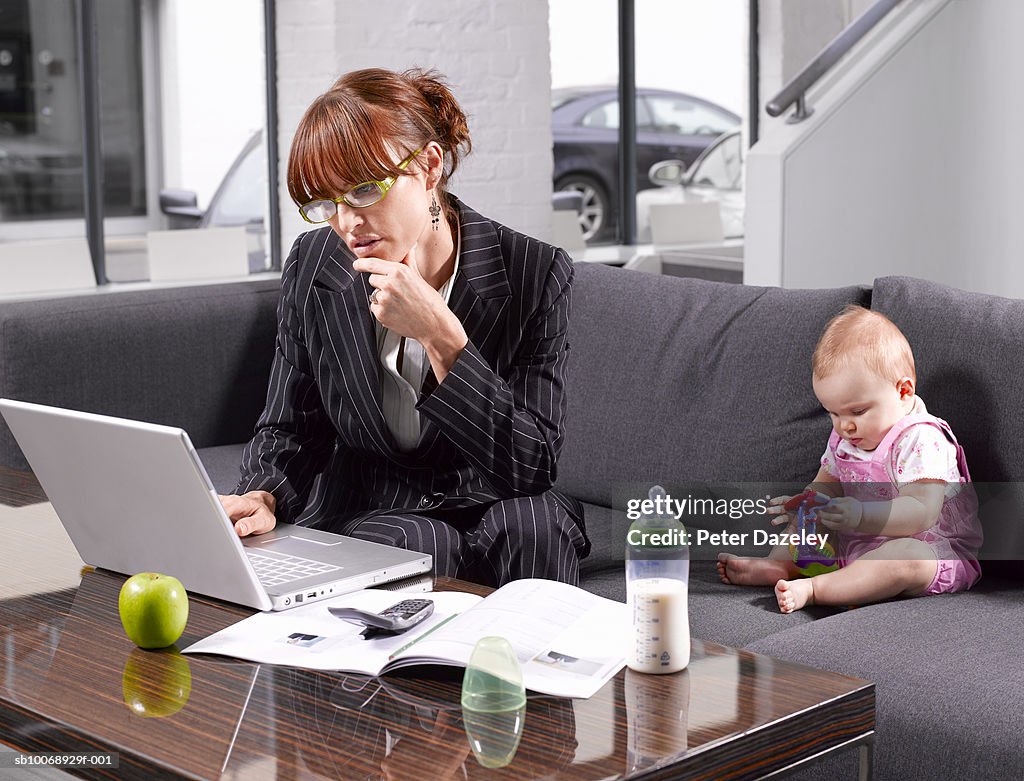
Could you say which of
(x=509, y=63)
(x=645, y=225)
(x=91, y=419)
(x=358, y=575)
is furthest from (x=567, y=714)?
(x=645, y=225)

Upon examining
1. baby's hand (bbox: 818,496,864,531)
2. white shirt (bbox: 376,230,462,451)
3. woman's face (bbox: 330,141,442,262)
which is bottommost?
baby's hand (bbox: 818,496,864,531)

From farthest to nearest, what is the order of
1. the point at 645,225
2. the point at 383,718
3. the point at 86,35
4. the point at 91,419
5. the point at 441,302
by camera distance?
the point at 645,225, the point at 86,35, the point at 441,302, the point at 91,419, the point at 383,718

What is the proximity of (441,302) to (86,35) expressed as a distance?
9.17 feet

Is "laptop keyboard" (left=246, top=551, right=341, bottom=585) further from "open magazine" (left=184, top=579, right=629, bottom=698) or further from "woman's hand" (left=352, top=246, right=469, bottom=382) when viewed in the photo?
"woman's hand" (left=352, top=246, right=469, bottom=382)

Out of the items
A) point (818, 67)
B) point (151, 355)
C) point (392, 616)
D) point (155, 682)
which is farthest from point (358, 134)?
point (818, 67)

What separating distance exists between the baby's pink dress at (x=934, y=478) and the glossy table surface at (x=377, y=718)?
0.75 meters

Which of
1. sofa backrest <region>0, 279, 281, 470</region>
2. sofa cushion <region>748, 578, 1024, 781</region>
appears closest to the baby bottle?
sofa cushion <region>748, 578, 1024, 781</region>

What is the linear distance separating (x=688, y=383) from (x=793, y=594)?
491 mm

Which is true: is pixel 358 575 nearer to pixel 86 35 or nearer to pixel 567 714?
pixel 567 714

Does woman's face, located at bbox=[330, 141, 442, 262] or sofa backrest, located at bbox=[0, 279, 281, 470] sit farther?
sofa backrest, located at bbox=[0, 279, 281, 470]

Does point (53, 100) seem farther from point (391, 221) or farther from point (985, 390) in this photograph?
point (985, 390)

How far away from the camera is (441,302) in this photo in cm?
166

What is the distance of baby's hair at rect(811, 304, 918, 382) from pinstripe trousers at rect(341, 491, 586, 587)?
1.59 feet

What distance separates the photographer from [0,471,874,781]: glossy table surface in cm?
103
